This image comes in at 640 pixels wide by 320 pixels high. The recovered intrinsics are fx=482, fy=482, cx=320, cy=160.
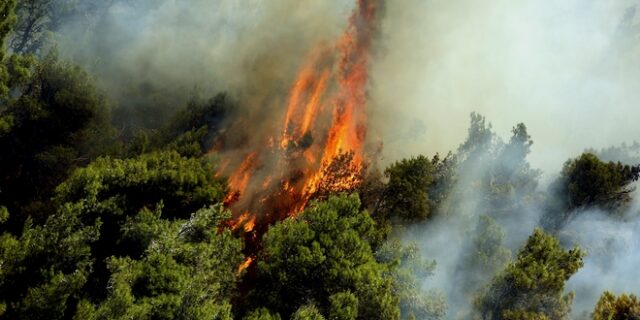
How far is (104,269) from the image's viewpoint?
2373 cm

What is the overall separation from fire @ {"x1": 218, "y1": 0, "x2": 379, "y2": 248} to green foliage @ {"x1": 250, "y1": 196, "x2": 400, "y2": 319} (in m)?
9.26

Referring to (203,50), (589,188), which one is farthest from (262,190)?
(589,188)

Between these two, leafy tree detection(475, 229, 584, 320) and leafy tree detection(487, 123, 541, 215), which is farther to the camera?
leafy tree detection(487, 123, 541, 215)

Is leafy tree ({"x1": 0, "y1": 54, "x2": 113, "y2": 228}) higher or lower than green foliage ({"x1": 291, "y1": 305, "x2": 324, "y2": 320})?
higher

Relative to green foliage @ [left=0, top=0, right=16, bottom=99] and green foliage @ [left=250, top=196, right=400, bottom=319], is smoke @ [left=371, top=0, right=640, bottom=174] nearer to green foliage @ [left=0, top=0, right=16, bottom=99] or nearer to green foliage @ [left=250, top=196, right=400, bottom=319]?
green foliage @ [left=250, top=196, right=400, bottom=319]

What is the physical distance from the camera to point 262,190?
38.5 m

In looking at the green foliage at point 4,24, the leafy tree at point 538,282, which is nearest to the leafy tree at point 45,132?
the green foliage at point 4,24

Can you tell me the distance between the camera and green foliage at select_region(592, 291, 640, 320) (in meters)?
21.7

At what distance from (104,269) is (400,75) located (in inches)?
1489

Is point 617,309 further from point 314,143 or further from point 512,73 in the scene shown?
point 512,73

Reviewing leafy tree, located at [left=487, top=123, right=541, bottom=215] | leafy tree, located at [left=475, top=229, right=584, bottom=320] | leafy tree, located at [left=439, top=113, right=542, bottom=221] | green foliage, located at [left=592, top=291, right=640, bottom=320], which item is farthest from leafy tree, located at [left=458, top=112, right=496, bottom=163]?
Result: green foliage, located at [left=592, top=291, right=640, bottom=320]

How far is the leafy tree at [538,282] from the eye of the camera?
24.7m

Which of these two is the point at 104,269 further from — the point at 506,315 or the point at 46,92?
the point at 506,315

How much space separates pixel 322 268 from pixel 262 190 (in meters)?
15.7
